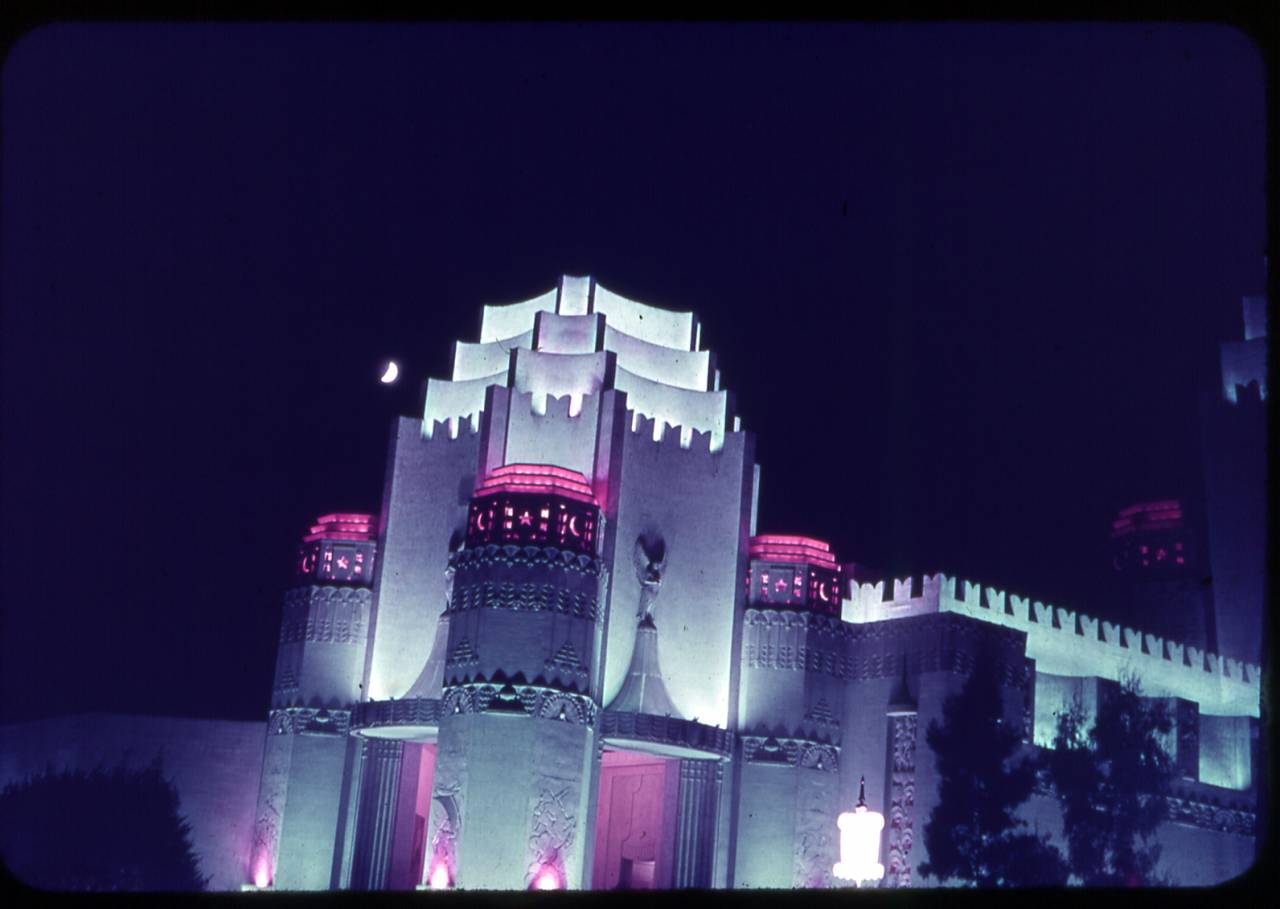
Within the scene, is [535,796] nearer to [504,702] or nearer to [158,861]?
[504,702]

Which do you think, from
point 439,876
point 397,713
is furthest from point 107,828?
point 439,876

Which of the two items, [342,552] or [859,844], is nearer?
[859,844]

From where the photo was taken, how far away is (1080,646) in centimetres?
4672

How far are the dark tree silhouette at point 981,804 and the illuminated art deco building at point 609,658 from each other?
1.09 meters

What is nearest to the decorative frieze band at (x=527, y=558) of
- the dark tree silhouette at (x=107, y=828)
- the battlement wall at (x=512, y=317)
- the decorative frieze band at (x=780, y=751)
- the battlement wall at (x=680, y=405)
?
the battlement wall at (x=680, y=405)

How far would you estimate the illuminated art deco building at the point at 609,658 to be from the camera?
38375 mm

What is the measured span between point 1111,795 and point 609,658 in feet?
43.0

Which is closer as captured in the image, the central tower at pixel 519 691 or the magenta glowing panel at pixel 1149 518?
the central tower at pixel 519 691

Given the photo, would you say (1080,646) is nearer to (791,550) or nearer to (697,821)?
(791,550)

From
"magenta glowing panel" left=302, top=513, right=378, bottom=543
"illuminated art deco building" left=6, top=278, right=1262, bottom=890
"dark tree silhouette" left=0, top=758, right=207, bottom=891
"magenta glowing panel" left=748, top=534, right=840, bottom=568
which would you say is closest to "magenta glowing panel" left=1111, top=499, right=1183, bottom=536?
"illuminated art deco building" left=6, top=278, right=1262, bottom=890

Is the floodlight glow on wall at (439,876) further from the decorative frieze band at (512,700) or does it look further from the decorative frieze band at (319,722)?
the decorative frieze band at (319,722)

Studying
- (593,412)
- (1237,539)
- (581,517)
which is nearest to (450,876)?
(581,517)

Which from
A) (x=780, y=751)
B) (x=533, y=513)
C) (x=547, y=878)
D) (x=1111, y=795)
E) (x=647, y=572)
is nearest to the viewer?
(x=547, y=878)

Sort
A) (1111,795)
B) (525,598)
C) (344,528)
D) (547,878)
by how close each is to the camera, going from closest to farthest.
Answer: (547,878)
(525,598)
(1111,795)
(344,528)
